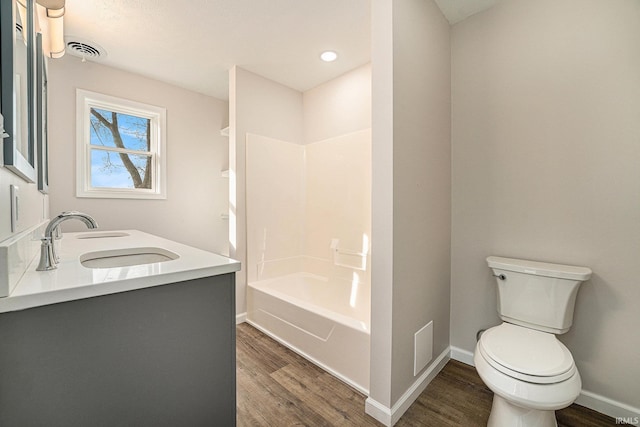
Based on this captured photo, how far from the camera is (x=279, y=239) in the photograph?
2.95 metres

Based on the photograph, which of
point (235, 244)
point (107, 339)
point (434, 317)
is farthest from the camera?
point (235, 244)

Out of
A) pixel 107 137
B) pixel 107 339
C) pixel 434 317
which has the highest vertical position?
pixel 107 137

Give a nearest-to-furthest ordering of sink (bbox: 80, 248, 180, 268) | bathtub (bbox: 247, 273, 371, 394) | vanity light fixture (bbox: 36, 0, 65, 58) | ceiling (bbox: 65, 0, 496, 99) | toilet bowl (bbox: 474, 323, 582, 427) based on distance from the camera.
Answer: toilet bowl (bbox: 474, 323, 582, 427) → sink (bbox: 80, 248, 180, 268) → vanity light fixture (bbox: 36, 0, 65, 58) → bathtub (bbox: 247, 273, 371, 394) → ceiling (bbox: 65, 0, 496, 99)

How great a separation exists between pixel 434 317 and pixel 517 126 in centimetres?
139

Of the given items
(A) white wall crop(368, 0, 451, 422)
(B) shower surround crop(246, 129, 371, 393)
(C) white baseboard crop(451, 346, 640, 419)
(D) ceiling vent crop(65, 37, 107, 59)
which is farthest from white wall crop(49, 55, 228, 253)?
(C) white baseboard crop(451, 346, 640, 419)

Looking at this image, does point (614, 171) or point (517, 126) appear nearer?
point (614, 171)

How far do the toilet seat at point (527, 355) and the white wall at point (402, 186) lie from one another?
41cm

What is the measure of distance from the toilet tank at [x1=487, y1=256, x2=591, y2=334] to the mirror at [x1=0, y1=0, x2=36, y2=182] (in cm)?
224

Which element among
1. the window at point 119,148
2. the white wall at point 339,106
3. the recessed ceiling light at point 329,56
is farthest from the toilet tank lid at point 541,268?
the window at point 119,148

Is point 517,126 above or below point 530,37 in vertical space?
below

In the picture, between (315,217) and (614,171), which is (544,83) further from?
(315,217)

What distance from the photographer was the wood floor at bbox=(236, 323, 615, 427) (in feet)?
4.75

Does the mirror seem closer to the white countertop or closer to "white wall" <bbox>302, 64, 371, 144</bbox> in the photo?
the white countertop

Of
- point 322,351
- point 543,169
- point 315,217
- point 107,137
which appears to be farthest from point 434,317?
point 107,137
